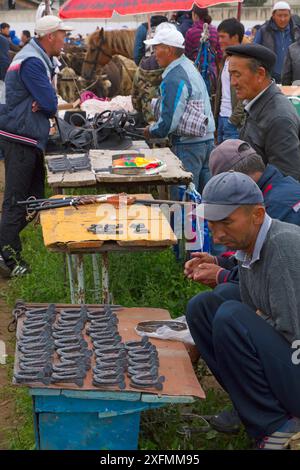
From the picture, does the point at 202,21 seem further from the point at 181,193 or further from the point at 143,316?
the point at 143,316

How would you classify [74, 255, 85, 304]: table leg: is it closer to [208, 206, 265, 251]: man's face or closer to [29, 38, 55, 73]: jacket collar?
[208, 206, 265, 251]: man's face

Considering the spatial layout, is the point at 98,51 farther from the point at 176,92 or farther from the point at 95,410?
the point at 95,410

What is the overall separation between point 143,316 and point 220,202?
3.82 feet

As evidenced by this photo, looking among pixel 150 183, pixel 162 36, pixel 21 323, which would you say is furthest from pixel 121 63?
pixel 21 323

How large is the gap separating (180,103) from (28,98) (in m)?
1.24

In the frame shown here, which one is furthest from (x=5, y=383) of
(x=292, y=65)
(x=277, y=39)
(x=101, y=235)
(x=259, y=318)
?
(x=277, y=39)

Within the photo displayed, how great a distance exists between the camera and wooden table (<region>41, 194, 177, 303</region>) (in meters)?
4.51

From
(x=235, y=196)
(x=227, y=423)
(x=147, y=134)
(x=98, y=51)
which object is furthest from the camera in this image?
(x=98, y=51)

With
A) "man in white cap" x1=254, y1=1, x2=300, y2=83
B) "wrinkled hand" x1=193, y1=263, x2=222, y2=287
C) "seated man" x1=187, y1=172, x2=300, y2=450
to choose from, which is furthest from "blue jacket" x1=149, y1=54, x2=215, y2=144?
"man in white cap" x1=254, y1=1, x2=300, y2=83

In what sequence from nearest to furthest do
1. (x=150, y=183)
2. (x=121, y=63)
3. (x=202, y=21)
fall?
(x=150, y=183)
(x=202, y=21)
(x=121, y=63)

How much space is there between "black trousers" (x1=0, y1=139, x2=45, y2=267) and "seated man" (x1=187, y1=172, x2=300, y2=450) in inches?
132

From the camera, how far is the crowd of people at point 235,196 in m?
3.50

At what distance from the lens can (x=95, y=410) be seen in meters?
3.61

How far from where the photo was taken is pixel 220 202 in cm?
349
